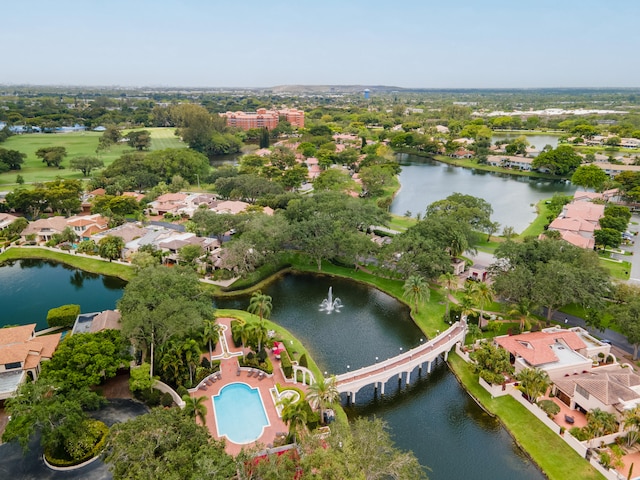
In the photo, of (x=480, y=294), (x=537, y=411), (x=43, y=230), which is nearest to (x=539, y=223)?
(x=480, y=294)

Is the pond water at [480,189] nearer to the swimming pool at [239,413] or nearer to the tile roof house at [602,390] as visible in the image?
the tile roof house at [602,390]

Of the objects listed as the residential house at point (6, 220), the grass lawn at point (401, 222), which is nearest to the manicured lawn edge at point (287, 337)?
the grass lawn at point (401, 222)

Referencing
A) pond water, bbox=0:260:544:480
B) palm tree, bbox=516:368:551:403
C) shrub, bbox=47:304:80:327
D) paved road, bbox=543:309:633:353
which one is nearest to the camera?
pond water, bbox=0:260:544:480

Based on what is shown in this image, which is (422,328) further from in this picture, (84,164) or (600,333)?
(84,164)

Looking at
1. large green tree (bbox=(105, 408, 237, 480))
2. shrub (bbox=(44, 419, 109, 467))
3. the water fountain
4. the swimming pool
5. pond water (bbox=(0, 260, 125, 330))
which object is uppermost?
large green tree (bbox=(105, 408, 237, 480))

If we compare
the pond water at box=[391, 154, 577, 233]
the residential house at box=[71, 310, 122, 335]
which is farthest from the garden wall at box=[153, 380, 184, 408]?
the pond water at box=[391, 154, 577, 233]

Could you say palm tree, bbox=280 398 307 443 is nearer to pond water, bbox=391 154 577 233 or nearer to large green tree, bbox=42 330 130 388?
large green tree, bbox=42 330 130 388
